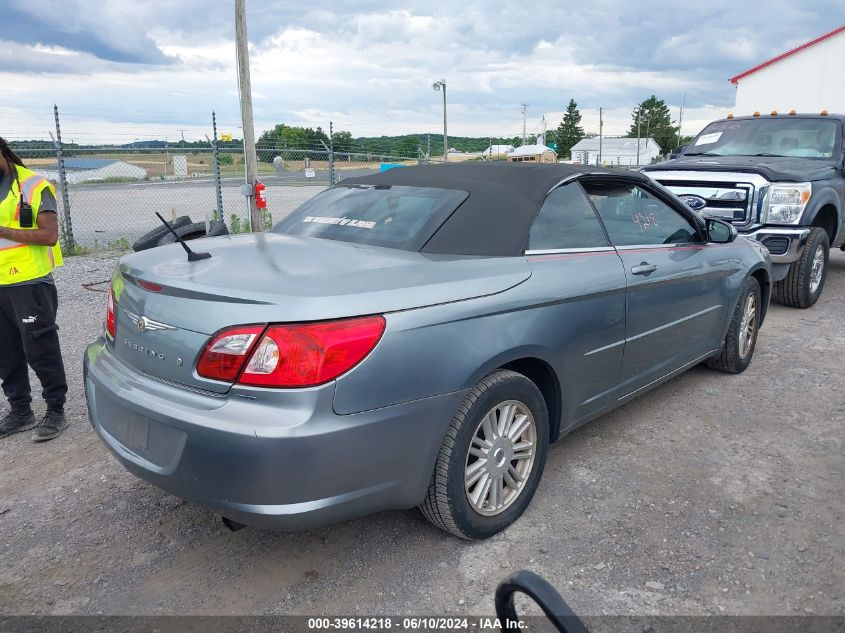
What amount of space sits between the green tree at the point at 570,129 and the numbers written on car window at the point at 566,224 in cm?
11081

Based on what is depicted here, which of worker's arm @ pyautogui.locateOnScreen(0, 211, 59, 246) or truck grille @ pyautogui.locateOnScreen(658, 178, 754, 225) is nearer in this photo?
worker's arm @ pyautogui.locateOnScreen(0, 211, 59, 246)

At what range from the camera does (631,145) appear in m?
98.8

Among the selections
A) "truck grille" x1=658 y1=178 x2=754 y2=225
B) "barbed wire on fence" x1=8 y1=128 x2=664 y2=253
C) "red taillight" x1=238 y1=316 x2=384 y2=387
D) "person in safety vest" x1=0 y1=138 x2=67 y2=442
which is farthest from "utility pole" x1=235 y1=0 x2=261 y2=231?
"red taillight" x1=238 y1=316 x2=384 y2=387

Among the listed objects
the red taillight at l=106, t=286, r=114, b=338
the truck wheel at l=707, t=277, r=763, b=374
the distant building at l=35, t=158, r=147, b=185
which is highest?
the distant building at l=35, t=158, r=147, b=185

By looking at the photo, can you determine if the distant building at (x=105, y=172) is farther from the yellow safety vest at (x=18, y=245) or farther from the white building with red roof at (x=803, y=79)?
the white building with red roof at (x=803, y=79)

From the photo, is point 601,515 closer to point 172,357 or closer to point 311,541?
point 311,541

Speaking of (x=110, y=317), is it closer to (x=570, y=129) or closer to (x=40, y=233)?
(x=40, y=233)

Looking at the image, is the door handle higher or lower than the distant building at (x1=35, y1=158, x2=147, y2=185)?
lower

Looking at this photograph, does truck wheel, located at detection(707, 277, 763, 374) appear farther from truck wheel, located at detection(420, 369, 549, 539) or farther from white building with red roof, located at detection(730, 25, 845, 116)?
white building with red roof, located at detection(730, 25, 845, 116)

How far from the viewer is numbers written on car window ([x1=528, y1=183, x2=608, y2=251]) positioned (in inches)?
126

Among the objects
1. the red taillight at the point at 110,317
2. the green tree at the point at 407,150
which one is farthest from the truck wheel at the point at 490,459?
the green tree at the point at 407,150

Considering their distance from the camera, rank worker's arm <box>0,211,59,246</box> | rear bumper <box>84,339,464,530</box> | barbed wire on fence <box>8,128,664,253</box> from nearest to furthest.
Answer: rear bumper <box>84,339,464,530</box>, worker's arm <box>0,211,59,246</box>, barbed wire on fence <box>8,128,664,253</box>

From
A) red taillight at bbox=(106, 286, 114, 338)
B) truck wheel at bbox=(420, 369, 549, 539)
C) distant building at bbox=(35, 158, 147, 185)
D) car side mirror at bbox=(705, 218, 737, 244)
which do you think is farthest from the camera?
distant building at bbox=(35, 158, 147, 185)

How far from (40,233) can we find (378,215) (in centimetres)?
A: 202
